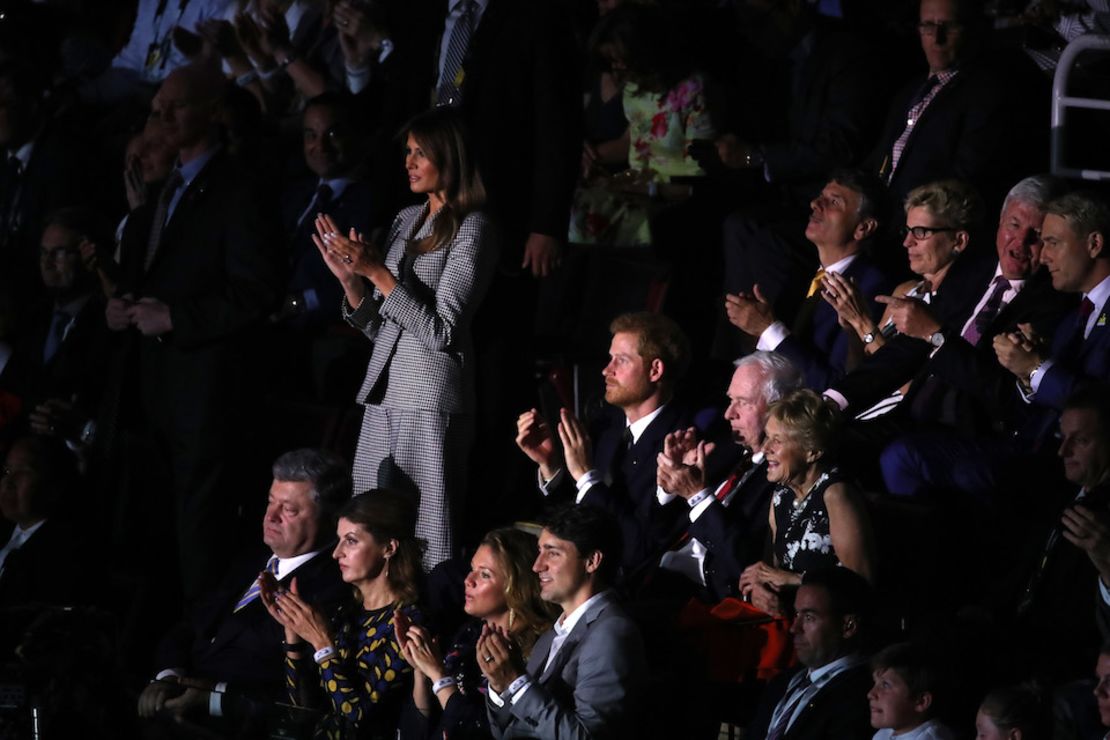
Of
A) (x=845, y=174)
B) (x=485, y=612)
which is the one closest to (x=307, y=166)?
(x=845, y=174)

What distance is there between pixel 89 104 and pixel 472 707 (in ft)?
18.2

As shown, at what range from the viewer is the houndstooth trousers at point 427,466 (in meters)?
5.62

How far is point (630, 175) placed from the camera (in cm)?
705

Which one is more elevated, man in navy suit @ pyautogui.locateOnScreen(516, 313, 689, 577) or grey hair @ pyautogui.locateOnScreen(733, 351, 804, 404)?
grey hair @ pyautogui.locateOnScreen(733, 351, 804, 404)

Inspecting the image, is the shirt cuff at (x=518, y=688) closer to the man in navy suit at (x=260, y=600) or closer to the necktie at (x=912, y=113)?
the man in navy suit at (x=260, y=600)

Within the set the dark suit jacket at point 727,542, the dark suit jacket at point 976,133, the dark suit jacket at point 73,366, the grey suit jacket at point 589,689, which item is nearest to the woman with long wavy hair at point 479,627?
the grey suit jacket at point 589,689

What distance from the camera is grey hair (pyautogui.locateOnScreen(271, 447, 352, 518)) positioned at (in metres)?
5.52

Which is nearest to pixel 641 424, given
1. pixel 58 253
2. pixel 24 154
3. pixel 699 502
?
pixel 699 502

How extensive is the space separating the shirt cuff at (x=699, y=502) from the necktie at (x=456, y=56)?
6.45 ft

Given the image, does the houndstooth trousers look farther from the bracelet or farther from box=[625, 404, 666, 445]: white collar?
the bracelet

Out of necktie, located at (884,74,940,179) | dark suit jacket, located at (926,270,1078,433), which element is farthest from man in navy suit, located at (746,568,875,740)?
necktie, located at (884,74,940,179)

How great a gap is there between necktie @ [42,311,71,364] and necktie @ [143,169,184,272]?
91cm

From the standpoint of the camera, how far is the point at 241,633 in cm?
547

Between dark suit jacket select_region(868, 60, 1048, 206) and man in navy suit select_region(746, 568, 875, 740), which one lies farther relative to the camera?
dark suit jacket select_region(868, 60, 1048, 206)
